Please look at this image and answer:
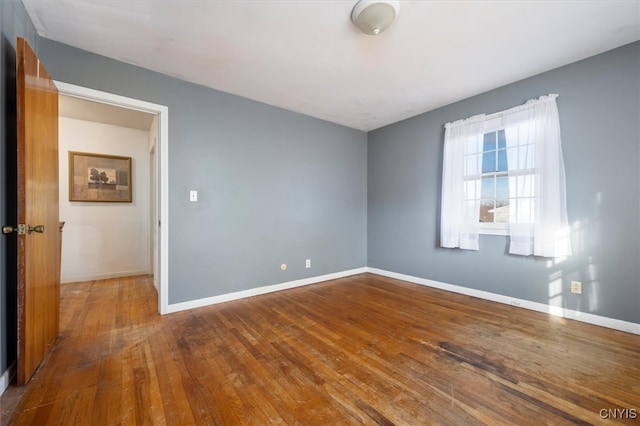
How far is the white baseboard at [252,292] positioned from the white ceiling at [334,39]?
2435 mm

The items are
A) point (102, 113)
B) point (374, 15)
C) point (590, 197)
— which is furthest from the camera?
point (102, 113)

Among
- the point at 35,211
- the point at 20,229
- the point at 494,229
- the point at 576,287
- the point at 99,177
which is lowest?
the point at 576,287

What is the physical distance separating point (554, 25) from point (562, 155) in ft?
4.01

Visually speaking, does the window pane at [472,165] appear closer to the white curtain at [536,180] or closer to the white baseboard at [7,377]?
the white curtain at [536,180]

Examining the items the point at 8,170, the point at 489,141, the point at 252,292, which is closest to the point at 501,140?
the point at 489,141

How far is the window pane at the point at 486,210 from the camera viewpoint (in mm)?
3154

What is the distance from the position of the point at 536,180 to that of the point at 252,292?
347 cm

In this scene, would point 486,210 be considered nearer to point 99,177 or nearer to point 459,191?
point 459,191

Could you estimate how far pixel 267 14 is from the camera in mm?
1902

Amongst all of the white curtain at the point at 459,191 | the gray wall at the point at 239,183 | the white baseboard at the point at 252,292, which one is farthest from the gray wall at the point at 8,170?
the white curtain at the point at 459,191

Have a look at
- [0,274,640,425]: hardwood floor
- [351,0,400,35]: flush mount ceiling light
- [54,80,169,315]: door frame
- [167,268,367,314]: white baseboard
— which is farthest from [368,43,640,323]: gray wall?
[54,80,169,315]: door frame

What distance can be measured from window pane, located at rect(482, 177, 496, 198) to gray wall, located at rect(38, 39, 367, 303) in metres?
1.97

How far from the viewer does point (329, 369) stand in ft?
5.71

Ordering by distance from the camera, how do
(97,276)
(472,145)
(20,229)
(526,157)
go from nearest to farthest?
(20,229)
(526,157)
(472,145)
(97,276)
